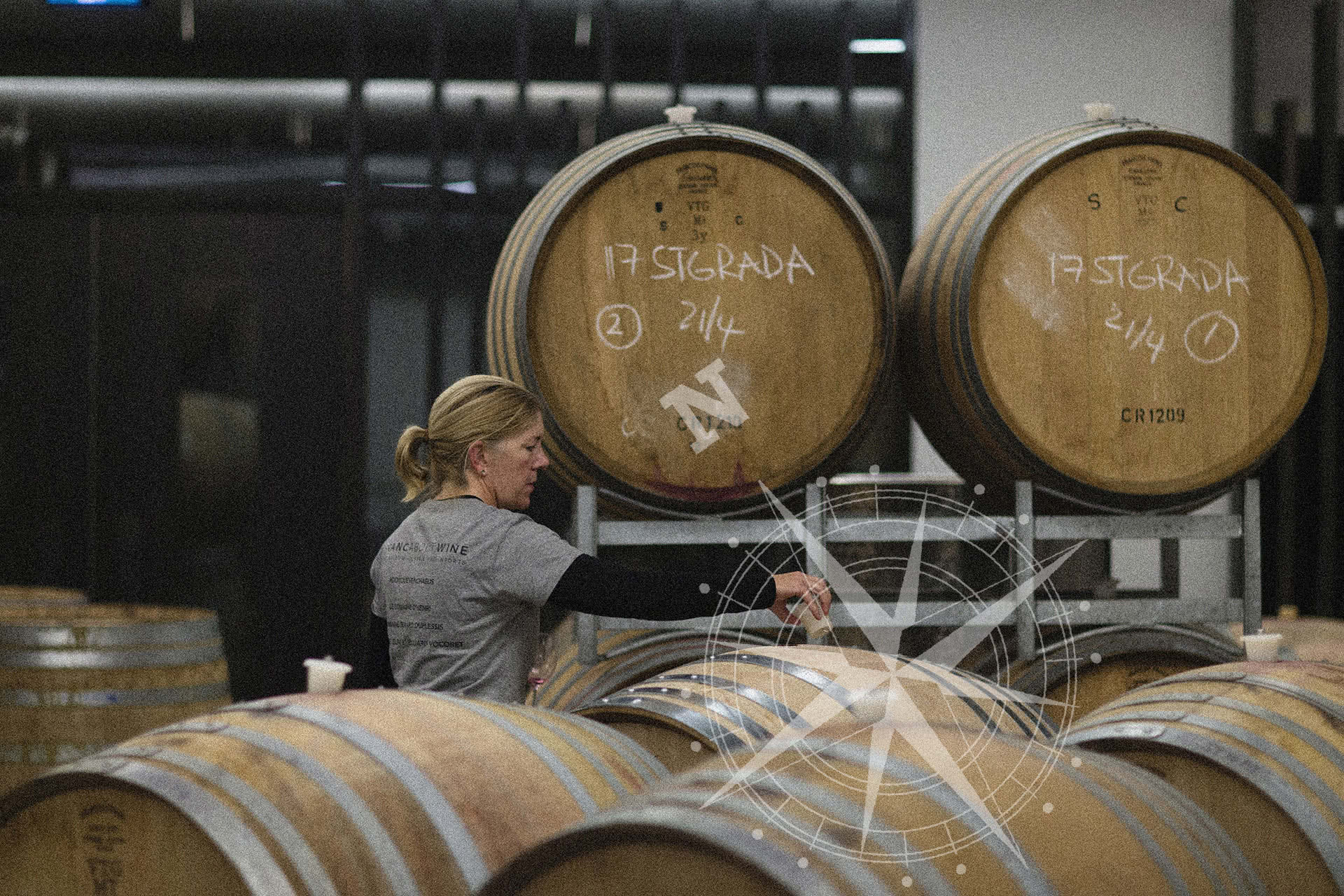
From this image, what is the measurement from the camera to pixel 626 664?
111 inches

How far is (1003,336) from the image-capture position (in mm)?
2855

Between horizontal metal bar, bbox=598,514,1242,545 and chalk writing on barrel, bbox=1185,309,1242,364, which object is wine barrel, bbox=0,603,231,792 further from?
chalk writing on barrel, bbox=1185,309,1242,364

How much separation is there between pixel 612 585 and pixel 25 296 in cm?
423

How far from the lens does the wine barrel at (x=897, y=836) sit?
3.25ft

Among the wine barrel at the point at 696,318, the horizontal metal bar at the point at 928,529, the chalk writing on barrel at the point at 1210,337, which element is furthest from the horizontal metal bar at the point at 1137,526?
the wine barrel at the point at 696,318

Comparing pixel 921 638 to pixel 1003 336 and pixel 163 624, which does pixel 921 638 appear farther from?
pixel 163 624

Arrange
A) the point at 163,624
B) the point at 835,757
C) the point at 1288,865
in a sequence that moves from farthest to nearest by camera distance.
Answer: the point at 163,624
the point at 1288,865
the point at 835,757

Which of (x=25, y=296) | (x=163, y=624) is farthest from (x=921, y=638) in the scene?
(x=25, y=296)

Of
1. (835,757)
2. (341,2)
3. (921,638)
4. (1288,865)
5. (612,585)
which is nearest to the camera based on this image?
(835,757)

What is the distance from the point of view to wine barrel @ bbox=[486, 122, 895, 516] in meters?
2.81

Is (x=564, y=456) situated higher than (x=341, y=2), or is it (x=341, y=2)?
(x=341, y=2)

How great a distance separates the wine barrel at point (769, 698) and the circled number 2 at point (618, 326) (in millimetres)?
855

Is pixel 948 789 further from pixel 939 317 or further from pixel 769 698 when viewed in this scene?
pixel 939 317

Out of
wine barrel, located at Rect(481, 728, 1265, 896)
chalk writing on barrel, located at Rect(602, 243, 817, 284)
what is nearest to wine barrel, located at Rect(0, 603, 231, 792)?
chalk writing on barrel, located at Rect(602, 243, 817, 284)
